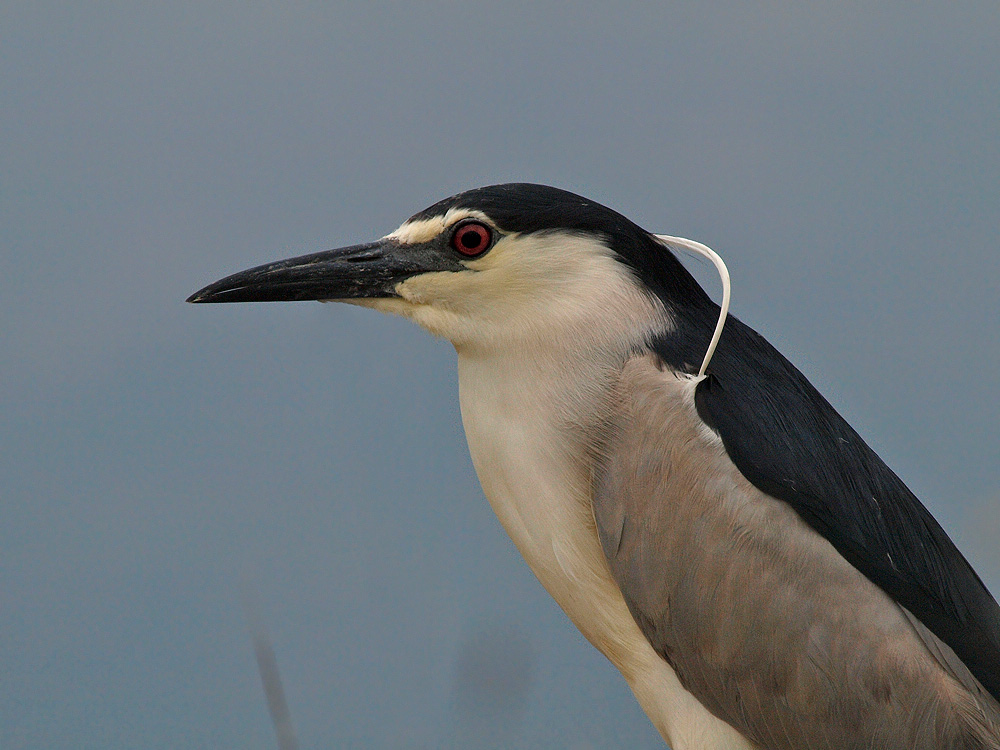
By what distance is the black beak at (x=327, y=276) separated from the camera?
2.22m

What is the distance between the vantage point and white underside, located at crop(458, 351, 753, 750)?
212 centimetres

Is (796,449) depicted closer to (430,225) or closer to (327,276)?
(430,225)

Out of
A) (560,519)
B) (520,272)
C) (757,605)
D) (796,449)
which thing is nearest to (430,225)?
(520,272)

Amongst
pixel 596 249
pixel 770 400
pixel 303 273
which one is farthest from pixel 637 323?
pixel 303 273

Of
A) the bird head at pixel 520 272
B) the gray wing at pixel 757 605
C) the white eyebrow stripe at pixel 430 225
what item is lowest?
the gray wing at pixel 757 605

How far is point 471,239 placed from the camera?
2.17 m

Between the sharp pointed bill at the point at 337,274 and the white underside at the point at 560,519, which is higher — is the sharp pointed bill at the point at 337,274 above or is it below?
above

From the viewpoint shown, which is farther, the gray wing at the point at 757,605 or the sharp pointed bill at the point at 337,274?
the sharp pointed bill at the point at 337,274

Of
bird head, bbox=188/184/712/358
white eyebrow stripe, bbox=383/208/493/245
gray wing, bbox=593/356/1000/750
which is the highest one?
white eyebrow stripe, bbox=383/208/493/245

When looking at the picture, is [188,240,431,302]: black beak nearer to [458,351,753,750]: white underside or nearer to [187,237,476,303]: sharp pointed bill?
[187,237,476,303]: sharp pointed bill

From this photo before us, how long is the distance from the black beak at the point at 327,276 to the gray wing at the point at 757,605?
0.57 m

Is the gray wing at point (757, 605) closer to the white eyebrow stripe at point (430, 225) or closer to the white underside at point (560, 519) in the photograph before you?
Answer: the white underside at point (560, 519)

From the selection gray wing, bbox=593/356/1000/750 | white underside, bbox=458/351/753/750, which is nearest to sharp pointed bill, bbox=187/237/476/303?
white underside, bbox=458/351/753/750

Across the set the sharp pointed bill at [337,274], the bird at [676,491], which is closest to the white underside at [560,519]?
the bird at [676,491]
